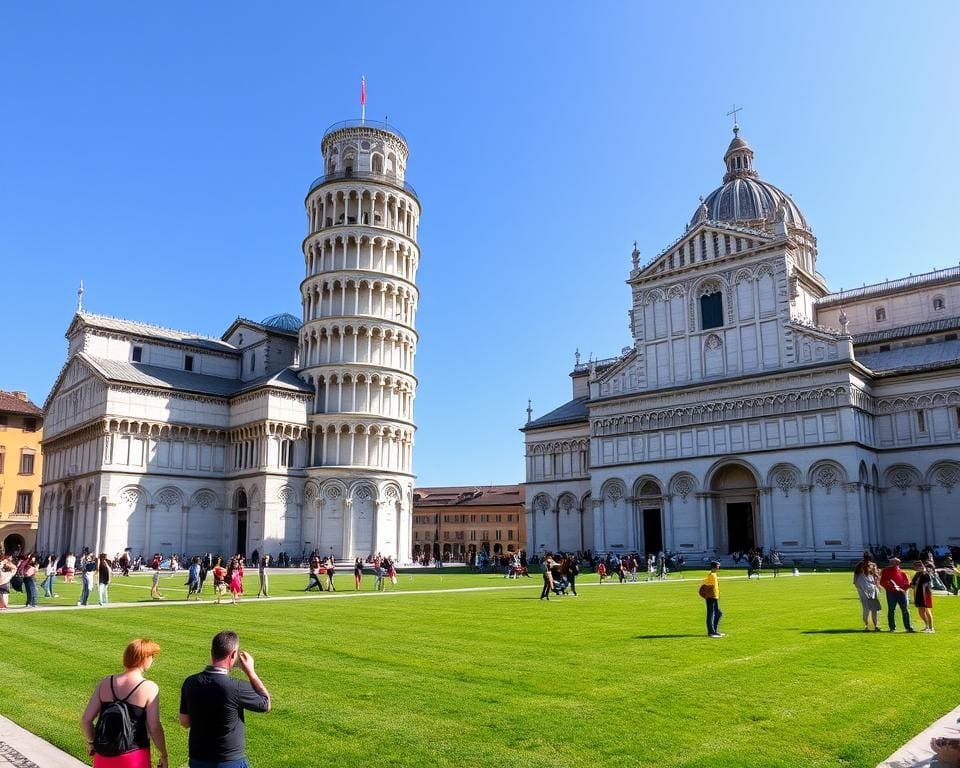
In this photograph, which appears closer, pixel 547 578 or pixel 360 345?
pixel 547 578

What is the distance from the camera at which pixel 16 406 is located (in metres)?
81.0

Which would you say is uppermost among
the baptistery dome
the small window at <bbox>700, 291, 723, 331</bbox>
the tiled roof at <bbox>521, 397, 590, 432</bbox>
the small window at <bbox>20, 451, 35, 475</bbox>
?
the baptistery dome

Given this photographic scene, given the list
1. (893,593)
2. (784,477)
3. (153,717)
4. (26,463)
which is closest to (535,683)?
(153,717)

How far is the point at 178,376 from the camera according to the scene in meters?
68.0

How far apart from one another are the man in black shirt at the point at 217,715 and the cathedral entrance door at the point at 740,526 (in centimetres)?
5653

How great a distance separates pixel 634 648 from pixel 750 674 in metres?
3.07

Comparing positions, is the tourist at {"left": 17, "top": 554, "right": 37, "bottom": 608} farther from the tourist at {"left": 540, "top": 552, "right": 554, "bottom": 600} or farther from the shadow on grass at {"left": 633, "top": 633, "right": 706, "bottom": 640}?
the shadow on grass at {"left": 633, "top": 633, "right": 706, "bottom": 640}

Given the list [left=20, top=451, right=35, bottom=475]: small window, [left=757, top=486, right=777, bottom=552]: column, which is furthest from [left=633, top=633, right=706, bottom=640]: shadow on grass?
[left=20, top=451, right=35, bottom=475]: small window

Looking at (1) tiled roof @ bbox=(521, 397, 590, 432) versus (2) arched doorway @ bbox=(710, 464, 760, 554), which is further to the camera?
(1) tiled roof @ bbox=(521, 397, 590, 432)

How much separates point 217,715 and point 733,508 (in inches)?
2258

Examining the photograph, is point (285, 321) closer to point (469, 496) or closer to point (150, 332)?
point (150, 332)

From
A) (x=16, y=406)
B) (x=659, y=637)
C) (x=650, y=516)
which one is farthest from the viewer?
(x=16, y=406)

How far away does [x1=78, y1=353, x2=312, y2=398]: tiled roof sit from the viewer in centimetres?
6334

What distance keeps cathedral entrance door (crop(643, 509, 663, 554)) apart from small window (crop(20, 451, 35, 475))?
60.4 m
